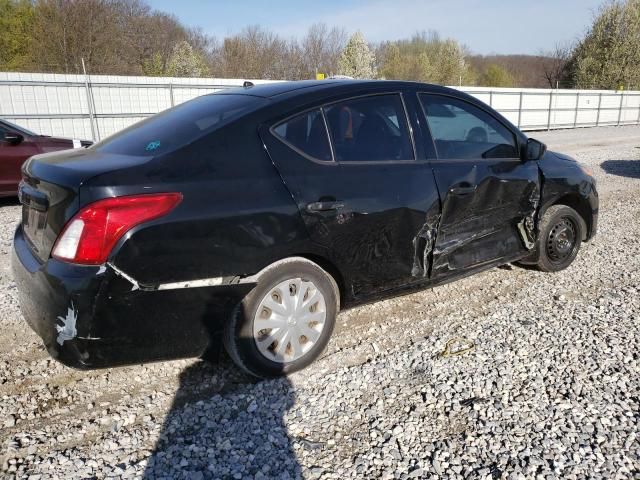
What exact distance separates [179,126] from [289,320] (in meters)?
1.29

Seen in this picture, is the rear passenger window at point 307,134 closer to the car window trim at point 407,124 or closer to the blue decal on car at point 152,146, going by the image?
the car window trim at point 407,124

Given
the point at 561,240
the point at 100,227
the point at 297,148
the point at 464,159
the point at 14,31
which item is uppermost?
the point at 14,31

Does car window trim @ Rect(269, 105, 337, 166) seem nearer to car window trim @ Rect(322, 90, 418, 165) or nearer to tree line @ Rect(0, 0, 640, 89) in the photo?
car window trim @ Rect(322, 90, 418, 165)

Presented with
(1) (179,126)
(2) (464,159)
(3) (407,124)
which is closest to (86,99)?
(1) (179,126)

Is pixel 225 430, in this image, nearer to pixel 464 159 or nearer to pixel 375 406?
pixel 375 406

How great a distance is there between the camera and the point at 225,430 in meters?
2.51

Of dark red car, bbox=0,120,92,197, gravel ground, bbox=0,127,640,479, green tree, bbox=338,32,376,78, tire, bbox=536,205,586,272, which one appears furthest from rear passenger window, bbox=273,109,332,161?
green tree, bbox=338,32,376,78

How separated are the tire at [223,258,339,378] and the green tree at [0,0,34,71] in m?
33.2

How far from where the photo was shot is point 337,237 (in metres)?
2.96

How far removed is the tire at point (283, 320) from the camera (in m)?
2.75

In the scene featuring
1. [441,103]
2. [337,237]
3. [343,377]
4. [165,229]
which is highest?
[441,103]

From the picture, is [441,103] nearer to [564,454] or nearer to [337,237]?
[337,237]

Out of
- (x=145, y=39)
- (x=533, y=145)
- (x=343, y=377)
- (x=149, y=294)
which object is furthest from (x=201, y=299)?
(x=145, y=39)

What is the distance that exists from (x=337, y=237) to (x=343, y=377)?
0.82 m
